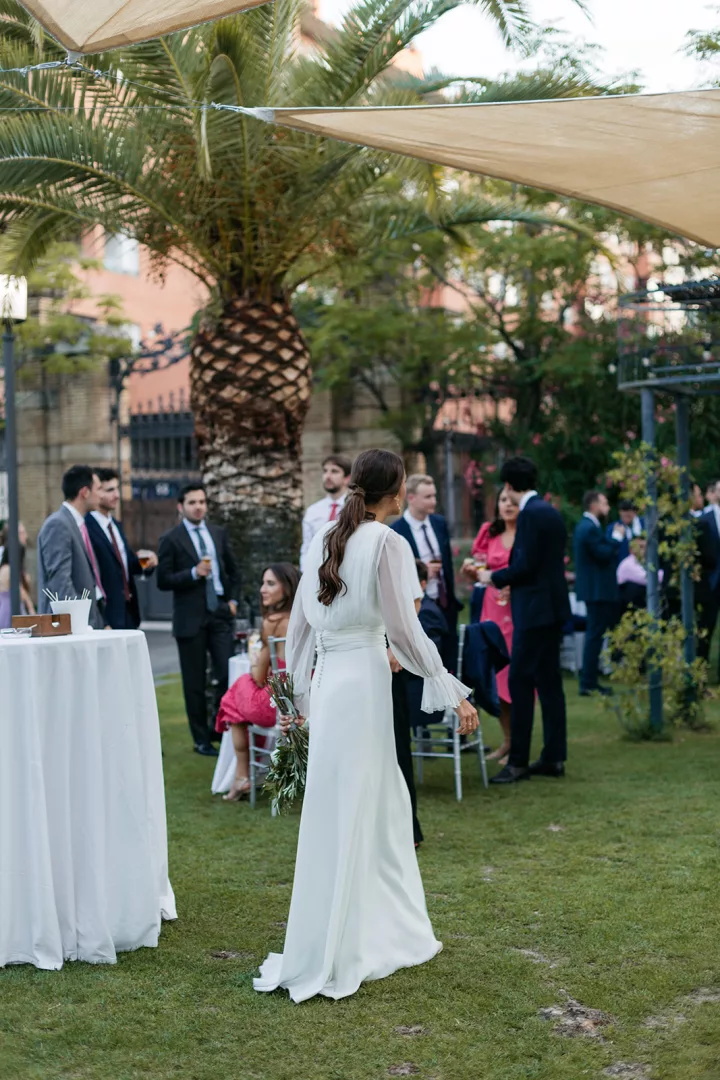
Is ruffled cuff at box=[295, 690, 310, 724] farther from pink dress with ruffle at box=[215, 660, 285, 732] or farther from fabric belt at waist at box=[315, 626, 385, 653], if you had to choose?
pink dress with ruffle at box=[215, 660, 285, 732]

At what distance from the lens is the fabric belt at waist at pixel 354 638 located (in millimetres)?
4793

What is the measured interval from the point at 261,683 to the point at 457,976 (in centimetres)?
343

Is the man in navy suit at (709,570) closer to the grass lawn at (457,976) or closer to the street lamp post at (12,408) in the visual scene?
the grass lawn at (457,976)

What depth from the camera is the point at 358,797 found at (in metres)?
4.65

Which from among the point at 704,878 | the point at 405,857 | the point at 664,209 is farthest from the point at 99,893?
the point at 664,209

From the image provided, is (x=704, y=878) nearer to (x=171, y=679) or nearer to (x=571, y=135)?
(x=571, y=135)

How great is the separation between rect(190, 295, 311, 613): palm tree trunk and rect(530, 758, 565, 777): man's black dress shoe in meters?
3.47

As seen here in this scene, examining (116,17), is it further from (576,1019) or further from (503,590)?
(503,590)

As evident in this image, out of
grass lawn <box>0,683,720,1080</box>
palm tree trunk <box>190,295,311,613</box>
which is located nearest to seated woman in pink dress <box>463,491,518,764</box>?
grass lawn <box>0,683,720,1080</box>

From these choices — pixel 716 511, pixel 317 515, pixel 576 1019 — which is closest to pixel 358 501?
pixel 576 1019

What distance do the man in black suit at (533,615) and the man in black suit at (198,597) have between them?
226 cm

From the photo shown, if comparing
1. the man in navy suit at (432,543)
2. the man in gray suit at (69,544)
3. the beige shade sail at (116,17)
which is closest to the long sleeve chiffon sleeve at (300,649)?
the beige shade sail at (116,17)

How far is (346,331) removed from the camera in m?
17.2

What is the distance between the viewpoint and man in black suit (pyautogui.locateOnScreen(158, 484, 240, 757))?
374 inches
